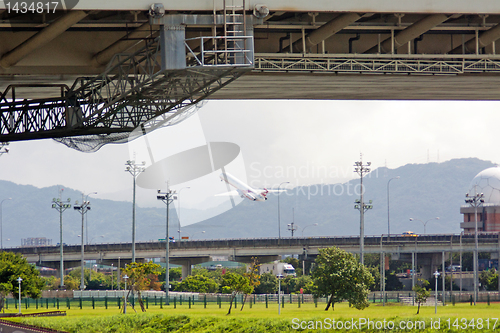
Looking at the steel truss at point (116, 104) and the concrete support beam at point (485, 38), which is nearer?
the steel truss at point (116, 104)

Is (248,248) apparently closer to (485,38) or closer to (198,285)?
(198,285)

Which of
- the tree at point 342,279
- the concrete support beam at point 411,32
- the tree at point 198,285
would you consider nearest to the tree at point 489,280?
the tree at point 198,285

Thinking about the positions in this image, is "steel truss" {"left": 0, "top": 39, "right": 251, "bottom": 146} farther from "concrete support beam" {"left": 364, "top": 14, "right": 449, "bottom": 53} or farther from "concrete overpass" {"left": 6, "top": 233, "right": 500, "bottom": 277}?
"concrete overpass" {"left": 6, "top": 233, "right": 500, "bottom": 277}

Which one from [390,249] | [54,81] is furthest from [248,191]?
[54,81]

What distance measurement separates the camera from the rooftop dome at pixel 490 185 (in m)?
117

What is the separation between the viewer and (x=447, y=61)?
67.5ft

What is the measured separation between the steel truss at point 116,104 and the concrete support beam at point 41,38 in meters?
1.97

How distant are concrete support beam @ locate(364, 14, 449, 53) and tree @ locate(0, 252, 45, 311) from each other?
36595 mm

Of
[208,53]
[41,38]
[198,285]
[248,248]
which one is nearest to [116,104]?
[41,38]

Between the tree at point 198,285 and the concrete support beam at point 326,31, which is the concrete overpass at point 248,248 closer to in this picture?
the tree at point 198,285

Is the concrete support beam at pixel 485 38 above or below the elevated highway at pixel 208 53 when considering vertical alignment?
above

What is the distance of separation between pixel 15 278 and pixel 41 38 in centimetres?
3540

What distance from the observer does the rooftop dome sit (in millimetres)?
117125

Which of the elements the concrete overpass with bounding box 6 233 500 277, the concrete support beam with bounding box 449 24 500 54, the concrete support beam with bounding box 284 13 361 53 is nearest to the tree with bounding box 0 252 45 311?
the concrete support beam with bounding box 284 13 361 53
